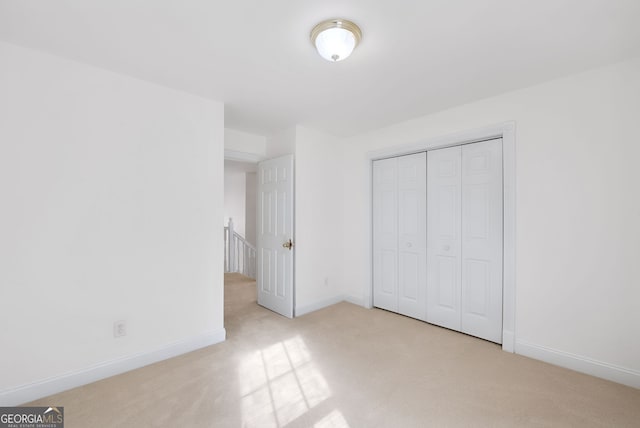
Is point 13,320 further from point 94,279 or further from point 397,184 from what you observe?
point 397,184

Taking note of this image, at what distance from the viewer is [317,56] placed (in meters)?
2.01

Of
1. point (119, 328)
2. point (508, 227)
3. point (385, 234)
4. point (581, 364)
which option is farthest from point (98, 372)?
point (581, 364)

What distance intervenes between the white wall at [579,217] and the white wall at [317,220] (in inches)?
77.6

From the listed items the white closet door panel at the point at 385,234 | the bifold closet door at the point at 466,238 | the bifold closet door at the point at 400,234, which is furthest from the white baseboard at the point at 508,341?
the white closet door panel at the point at 385,234

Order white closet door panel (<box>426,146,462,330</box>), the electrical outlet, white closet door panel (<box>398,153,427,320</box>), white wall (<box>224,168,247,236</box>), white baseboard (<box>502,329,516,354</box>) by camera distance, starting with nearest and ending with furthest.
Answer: the electrical outlet
white baseboard (<box>502,329,516,354</box>)
white closet door panel (<box>426,146,462,330</box>)
white closet door panel (<box>398,153,427,320</box>)
white wall (<box>224,168,247,236</box>)

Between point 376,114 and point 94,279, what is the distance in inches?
123

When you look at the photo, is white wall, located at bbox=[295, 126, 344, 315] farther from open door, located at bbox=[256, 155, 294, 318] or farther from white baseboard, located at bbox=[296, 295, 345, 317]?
open door, located at bbox=[256, 155, 294, 318]

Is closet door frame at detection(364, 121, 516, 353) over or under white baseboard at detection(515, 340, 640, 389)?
over

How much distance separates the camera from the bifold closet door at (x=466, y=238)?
110 inches

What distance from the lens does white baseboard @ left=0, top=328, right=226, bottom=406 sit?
1.86m

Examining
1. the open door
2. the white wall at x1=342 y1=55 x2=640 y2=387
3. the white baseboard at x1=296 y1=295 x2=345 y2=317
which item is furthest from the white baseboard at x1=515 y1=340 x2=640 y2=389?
the open door

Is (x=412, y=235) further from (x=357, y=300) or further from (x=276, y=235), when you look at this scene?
(x=276, y=235)

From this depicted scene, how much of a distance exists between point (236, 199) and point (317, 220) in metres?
4.42

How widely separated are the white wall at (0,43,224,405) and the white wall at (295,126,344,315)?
1093 millimetres
